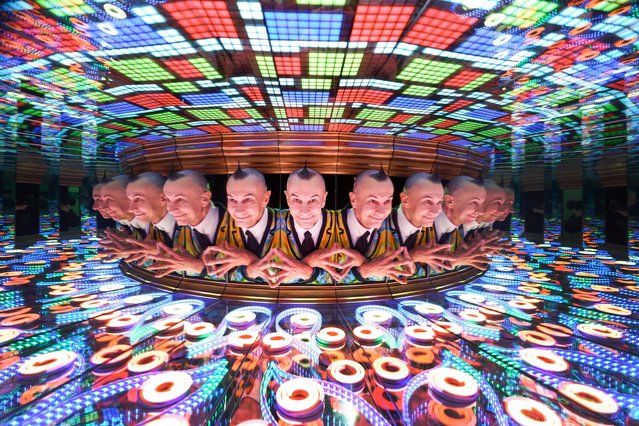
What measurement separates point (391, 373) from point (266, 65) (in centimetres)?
197

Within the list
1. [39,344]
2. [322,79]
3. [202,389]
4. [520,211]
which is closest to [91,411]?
[202,389]

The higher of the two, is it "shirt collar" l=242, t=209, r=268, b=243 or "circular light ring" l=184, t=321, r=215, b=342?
"shirt collar" l=242, t=209, r=268, b=243

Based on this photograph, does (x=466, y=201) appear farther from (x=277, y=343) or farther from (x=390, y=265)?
(x=277, y=343)

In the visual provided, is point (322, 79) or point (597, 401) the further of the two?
point (322, 79)

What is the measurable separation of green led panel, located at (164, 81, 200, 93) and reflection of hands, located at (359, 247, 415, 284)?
2036 mm

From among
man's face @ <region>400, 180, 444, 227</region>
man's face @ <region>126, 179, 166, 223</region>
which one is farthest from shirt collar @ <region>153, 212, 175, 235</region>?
man's face @ <region>400, 180, 444, 227</region>

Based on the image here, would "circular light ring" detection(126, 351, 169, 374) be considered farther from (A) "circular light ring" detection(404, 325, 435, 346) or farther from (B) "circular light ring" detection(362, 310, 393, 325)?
(A) "circular light ring" detection(404, 325, 435, 346)

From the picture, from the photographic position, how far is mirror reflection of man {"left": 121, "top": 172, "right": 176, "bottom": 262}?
269cm

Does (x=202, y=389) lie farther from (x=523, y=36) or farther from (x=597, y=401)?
(x=523, y=36)

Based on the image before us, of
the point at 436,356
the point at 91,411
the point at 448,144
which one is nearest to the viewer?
the point at 91,411

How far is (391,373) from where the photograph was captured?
1521 mm

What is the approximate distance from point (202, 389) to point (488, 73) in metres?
2.59

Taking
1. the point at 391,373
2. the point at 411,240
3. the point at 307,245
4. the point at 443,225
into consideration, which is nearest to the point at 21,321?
the point at 307,245

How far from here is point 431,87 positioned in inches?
73.7
